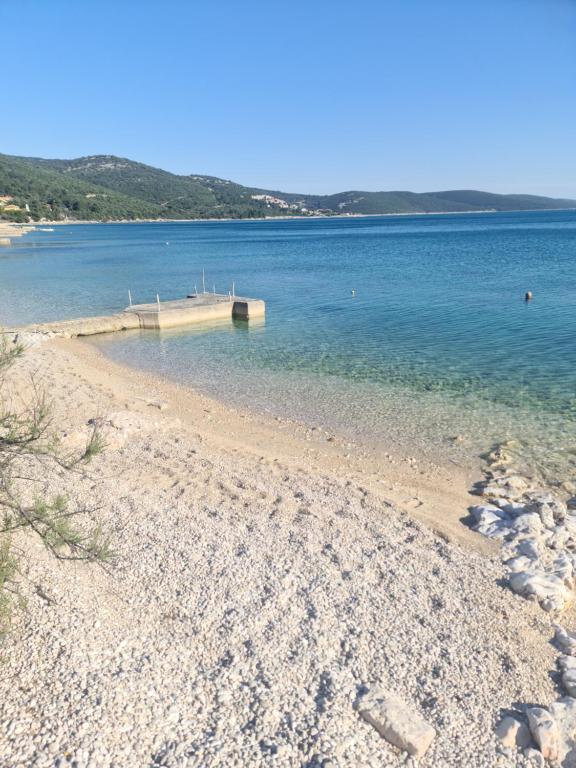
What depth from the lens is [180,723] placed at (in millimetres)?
4469

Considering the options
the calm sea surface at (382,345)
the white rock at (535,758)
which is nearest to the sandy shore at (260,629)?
the white rock at (535,758)

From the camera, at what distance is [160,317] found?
82.6 ft

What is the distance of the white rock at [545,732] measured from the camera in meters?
4.46

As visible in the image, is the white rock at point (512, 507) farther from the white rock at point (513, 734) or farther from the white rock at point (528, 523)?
the white rock at point (513, 734)

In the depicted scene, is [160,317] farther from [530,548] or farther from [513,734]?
[513,734]

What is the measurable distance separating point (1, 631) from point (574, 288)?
118 feet

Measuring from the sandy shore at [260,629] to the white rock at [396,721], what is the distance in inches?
3.9

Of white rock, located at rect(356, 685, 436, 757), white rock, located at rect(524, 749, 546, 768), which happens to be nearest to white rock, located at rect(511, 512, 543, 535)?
white rock, located at rect(524, 749, 546, 768)

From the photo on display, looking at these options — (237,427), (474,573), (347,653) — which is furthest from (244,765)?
(237,427)

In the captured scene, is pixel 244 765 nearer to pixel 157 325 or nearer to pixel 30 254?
pixel 157 325

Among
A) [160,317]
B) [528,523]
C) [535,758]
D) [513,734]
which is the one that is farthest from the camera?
[160,317]

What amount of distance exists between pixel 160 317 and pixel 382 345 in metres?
10.8

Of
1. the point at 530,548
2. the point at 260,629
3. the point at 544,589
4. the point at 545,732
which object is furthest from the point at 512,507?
the point at 260,629

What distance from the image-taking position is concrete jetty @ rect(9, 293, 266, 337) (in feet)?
77.3
